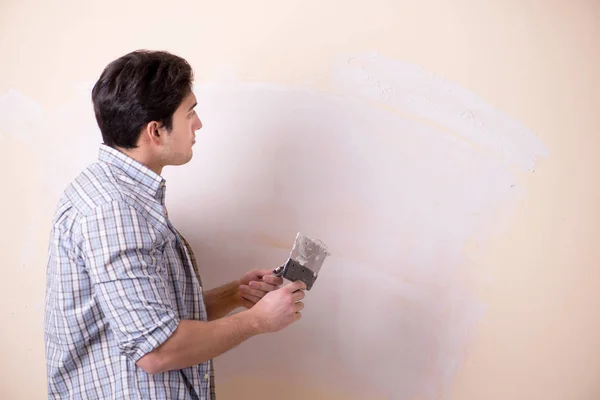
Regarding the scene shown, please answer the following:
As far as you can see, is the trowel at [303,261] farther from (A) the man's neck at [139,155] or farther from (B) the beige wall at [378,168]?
(A) the man's neck at [139,155]

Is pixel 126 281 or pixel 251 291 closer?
pixel 126 281

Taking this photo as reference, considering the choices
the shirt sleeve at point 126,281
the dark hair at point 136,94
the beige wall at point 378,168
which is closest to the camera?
the shirt sleeve at point 126,281

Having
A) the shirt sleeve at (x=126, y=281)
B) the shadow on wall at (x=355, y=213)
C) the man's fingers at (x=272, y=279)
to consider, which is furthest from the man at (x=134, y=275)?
the shadow on wall at (x=355, y=213)

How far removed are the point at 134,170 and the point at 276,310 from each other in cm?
39

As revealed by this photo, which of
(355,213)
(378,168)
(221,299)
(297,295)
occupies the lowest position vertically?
(221,299)

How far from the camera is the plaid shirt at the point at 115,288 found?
1.06 metres

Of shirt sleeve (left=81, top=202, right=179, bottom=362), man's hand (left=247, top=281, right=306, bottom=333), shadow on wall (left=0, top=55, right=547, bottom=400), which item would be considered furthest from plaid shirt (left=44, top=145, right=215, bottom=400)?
shadow on wall (left=0, top=55, right=547, bottom=400)

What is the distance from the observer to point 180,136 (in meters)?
1.24

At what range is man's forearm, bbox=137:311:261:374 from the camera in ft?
3.52

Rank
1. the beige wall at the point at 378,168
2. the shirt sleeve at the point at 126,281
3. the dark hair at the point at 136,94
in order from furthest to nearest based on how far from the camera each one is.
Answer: the beige wall at the point at 378,168
the dark hair at the point at 136,94
the shirt sleeve at the point at 126,281

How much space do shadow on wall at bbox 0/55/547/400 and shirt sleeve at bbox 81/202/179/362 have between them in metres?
0.50

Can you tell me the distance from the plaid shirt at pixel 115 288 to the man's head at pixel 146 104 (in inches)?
1.8

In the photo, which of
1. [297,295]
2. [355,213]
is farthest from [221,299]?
[355,213]

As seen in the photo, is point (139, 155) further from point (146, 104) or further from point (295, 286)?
point (295, 286)
